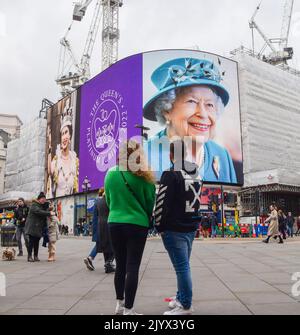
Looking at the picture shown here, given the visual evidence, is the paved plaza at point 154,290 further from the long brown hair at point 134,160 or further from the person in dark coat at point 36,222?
the long brown hair at point 134,160

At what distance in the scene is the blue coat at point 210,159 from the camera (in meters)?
40.9

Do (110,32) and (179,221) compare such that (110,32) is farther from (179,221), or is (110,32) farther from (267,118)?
(179,221)

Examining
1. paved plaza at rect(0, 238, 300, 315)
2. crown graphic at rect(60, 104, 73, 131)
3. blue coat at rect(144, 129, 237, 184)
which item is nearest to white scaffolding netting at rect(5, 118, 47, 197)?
crown graphic at rect(60, 104, 73, 131)

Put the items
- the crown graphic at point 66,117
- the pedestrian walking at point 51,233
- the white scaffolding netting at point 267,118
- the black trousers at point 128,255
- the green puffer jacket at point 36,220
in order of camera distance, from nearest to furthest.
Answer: the black trousers at point 128,255, the green puffer jacket at point 36,220, the pedestrian walking at point 51,233, the white scaffolding netting at point 267,118, the crown graphic at point 66,117

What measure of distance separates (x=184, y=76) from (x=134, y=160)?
40.1 m

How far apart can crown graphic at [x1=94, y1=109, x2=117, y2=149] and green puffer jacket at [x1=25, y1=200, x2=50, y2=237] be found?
34757mm

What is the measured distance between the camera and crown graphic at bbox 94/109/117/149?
45406mm

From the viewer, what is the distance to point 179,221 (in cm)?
424

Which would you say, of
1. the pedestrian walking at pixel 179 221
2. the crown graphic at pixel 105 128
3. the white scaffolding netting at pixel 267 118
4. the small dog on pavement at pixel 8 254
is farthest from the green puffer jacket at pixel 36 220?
the white scaffolding netting at pixel 267 118

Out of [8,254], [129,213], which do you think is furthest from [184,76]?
[129,213]

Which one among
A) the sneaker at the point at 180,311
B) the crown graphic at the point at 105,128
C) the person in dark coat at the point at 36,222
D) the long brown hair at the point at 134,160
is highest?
the crown graphic at the point at 105,128

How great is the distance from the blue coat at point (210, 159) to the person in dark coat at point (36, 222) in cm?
2954

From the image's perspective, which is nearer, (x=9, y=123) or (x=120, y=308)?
(x=120, y=308)

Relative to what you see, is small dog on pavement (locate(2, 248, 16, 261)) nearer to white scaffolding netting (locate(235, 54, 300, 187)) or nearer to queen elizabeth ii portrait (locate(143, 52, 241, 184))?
queen elizabeth ii portrait (locate(143, 52, 241, 184))
